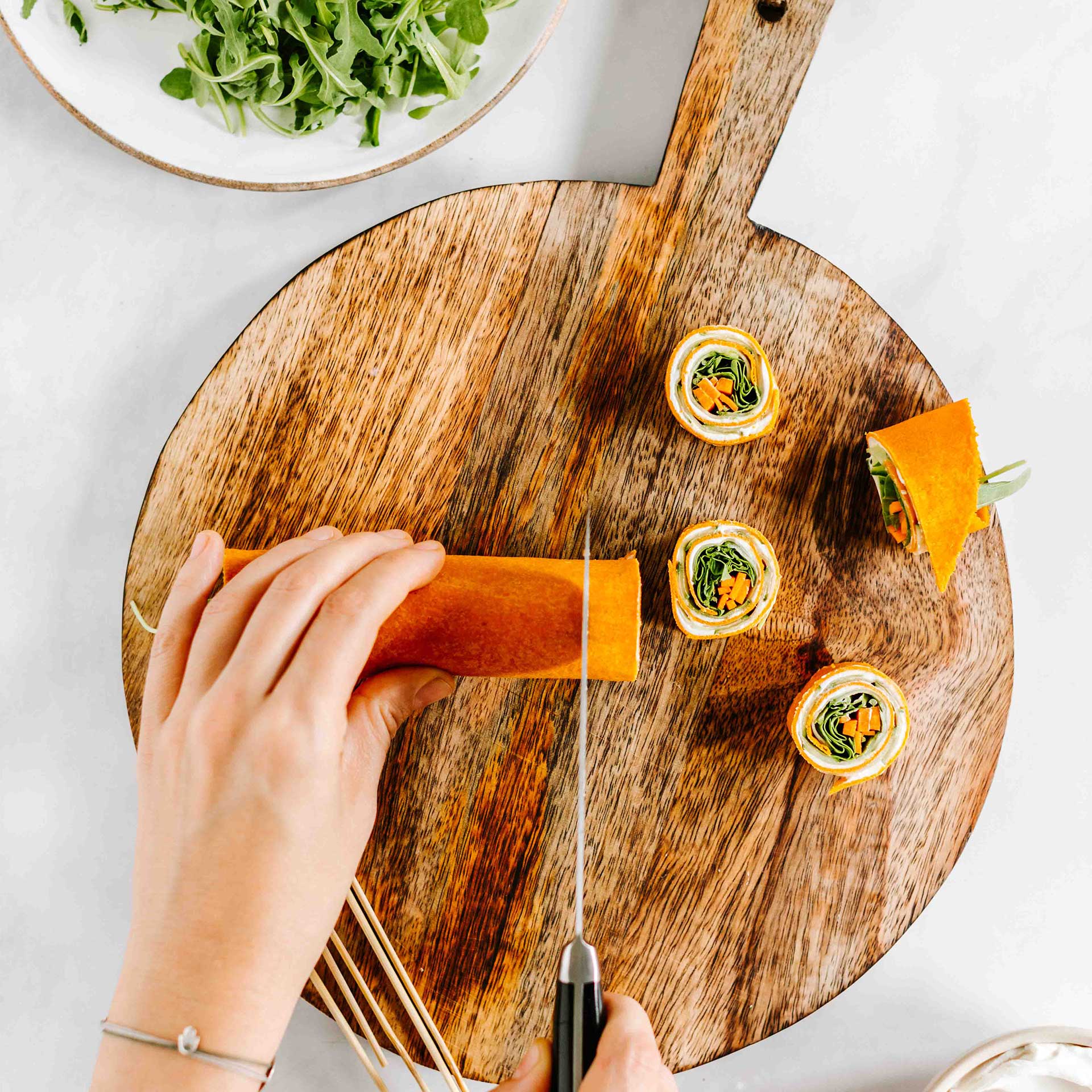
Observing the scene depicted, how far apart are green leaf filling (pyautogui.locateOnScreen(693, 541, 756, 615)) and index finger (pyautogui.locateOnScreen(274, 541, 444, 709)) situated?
60cm

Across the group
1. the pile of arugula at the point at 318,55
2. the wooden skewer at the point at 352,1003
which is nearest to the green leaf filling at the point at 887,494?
the pile of arugula at the point at 318,55

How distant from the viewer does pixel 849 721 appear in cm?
177

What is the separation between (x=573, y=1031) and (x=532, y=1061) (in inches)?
6.8

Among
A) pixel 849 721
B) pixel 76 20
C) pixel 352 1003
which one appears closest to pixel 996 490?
pixel 849 721

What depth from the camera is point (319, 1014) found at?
205cm

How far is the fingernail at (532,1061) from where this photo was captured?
141cm

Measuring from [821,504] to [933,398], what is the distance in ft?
1.07

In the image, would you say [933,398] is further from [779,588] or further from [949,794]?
[949,794]

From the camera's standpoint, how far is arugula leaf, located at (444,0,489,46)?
65.3 inches

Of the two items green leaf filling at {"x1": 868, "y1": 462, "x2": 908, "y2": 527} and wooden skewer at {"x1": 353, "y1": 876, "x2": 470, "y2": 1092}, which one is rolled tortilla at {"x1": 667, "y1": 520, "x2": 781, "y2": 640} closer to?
green leaf filling at {"x1": 868, "y1": 462, "x2": 908, "y2": 527}

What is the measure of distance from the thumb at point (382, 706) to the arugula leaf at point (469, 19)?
1.24 meters

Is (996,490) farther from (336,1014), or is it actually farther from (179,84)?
(179,84)

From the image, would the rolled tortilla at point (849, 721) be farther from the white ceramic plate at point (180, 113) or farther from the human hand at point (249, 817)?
the white ceramic plate at point (180, 113)

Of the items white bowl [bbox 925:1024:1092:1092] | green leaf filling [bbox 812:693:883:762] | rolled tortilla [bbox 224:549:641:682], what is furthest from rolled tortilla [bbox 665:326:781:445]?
white bowl [bbox 925:1024:1092:1092]
